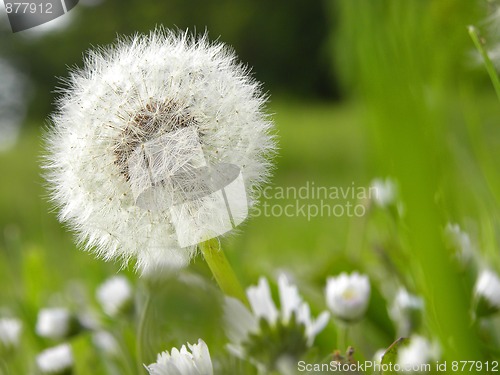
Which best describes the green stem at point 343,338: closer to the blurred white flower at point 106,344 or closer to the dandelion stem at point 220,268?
the dandelion stem at point 220,268

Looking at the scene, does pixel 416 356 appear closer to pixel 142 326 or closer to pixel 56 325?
pixel 142 326

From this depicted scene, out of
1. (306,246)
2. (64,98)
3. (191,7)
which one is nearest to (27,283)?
(64,98)

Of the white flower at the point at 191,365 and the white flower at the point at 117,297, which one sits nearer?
the white flower at the point at 191,365

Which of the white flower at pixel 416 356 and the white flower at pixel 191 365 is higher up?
the white flower at pixel 191 365

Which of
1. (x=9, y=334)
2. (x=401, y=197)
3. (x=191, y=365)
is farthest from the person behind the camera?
(x=9, y=334)

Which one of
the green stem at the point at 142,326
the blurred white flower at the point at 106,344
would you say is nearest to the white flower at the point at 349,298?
the green stem at the point at 142,326

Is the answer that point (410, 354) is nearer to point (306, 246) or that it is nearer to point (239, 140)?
point (239, 140)

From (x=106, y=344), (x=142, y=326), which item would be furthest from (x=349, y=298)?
(x=106, y=344)
